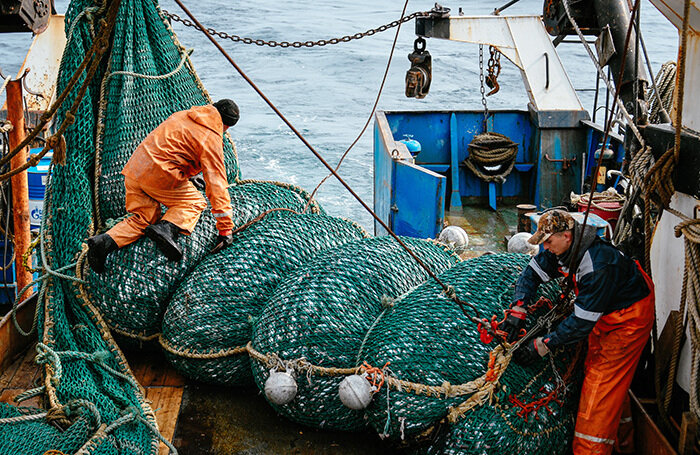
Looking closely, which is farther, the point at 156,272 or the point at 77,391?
the point at 156,272

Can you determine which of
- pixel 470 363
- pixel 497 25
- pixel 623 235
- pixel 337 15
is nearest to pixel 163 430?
pixel 470 363

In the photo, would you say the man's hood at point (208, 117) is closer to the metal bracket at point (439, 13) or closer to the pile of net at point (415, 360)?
the pile of net at point (415, 360)

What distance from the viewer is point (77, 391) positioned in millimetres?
3740

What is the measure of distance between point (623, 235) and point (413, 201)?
3.17 meters

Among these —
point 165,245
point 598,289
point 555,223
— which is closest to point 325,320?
point 165,245

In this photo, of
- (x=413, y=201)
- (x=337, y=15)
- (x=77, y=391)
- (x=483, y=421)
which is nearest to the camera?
(x=483, y=421)

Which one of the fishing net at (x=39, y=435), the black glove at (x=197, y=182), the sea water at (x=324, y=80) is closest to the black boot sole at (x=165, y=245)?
the black glove at (x=197, y=182)

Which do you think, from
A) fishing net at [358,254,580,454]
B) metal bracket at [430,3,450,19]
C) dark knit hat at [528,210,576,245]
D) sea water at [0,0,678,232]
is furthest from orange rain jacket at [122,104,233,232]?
sea water at [0,0,678,232]

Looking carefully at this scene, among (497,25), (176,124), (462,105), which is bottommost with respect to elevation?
(462,105)

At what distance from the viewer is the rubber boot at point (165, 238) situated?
4219 mm

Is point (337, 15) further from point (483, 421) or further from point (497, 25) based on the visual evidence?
point (483, 421)

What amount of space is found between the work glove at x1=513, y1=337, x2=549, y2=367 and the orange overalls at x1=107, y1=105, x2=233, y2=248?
2.07 meters

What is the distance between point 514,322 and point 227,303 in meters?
1.81

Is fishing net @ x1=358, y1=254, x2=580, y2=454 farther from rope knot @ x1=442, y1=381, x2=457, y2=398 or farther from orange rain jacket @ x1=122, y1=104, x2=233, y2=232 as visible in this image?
orange rain jacket @ x1=122, y1=104, x2=233, y2=232
